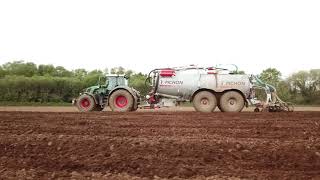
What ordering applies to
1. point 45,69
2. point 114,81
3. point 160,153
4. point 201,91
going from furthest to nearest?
point 45,69 < point 114,81 < point 201,91 < point 160,153

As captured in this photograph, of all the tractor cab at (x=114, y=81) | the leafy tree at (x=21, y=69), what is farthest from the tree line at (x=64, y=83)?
the tractor cab at (x=114, y=81)

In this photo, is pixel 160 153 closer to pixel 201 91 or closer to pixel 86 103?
pixel 201 91

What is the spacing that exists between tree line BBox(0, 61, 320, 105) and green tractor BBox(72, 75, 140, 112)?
566 inches

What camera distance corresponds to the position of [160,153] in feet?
24.0

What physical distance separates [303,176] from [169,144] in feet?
7.24

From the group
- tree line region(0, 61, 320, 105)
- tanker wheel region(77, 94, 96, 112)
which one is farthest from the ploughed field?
tree line region(0, 61, 320, 105)

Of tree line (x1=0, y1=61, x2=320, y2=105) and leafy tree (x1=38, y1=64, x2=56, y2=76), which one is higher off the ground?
leafy tree (x1=38, y1=64, x2=56, y2=76)

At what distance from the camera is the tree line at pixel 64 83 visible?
44.1 meters

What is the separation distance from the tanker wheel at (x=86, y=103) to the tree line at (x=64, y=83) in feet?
48.4

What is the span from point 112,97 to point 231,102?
171 inches

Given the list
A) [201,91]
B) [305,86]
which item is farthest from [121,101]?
[305,86]

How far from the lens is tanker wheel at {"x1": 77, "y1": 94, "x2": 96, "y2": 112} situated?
19359 millimetres

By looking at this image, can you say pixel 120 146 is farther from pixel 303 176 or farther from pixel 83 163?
pixel 303 176

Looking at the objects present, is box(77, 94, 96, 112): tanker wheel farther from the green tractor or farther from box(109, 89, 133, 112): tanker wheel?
box(109, 89, 133, 112): tanker wheel
